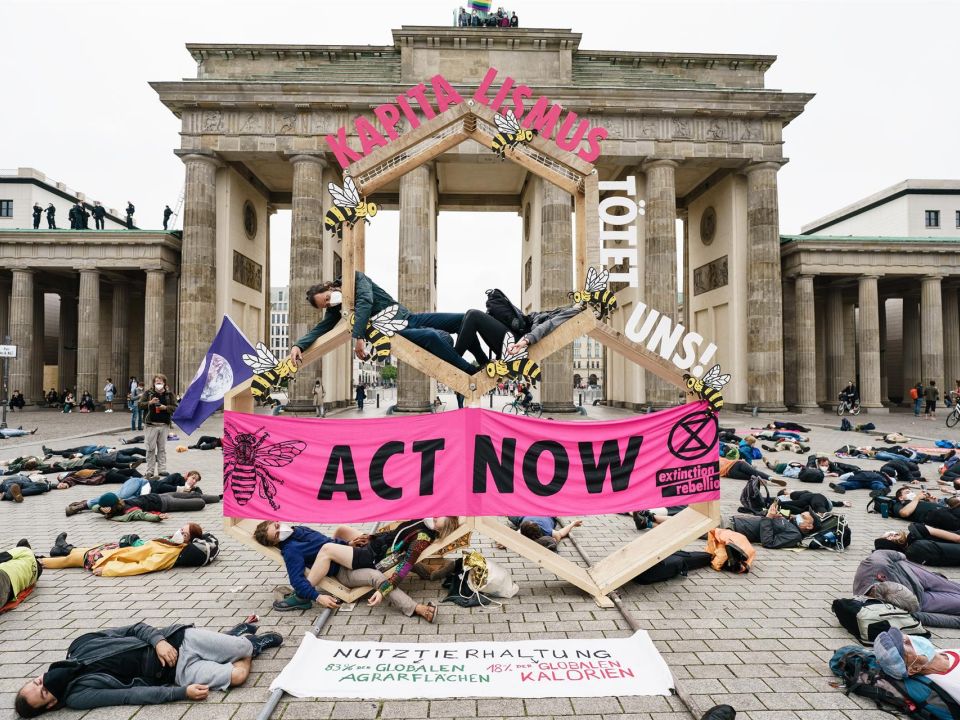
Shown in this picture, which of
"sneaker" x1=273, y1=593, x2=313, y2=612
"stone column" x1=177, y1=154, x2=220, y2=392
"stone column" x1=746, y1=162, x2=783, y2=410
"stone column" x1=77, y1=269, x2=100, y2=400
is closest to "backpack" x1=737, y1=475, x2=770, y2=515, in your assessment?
"sneaker" x1=273, y1=593, x2=313, y2=612

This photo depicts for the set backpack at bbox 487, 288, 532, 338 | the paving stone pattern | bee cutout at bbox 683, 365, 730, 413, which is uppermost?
backpack at bbox 487, 288, 532, 338

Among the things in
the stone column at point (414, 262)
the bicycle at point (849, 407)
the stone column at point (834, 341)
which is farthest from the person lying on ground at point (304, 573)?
the stone column at point (834, 341)

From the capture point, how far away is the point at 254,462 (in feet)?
19.3

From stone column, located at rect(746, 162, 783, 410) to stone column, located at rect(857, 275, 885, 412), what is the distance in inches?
256

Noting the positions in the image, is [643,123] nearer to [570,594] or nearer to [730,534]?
[730,534]

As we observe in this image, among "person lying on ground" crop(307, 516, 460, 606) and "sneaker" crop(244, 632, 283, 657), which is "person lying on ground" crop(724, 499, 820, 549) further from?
"sneaker" crop(244, 632, 283, 657)

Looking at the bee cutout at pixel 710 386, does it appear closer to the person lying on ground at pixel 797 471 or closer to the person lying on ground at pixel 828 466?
the person lying on ground at pixel 797 471

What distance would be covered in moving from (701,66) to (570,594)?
111 ft

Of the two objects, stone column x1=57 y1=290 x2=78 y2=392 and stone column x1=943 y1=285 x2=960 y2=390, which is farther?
stone column x1=57 y1=290 x2=78 y2=392

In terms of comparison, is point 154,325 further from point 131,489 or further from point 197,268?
point 131,489

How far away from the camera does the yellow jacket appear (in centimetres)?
677

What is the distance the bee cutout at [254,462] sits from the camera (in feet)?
19.2

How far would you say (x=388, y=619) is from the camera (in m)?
5.39

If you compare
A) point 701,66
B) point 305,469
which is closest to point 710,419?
point 305,469
